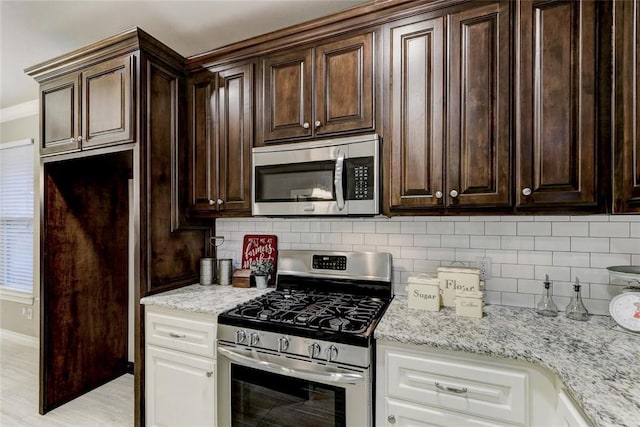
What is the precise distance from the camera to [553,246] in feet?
5.65

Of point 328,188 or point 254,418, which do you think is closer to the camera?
point 254,418

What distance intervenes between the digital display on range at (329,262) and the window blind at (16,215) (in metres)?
3.54

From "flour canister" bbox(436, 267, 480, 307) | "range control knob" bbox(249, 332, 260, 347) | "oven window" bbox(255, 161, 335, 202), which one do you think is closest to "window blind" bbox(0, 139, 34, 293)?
"oven window" bbox(255, 161, 335, 202)

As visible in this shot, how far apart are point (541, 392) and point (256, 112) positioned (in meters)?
2.04

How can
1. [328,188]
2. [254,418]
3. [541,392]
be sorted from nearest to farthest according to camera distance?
[541,392] < [254,418] < [328,188]

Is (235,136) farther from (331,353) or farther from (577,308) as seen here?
(577,308)

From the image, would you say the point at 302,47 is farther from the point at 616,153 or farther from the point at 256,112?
the point at 616,153

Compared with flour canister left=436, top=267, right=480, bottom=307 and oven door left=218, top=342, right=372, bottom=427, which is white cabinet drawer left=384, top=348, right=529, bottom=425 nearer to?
oven door left=218, top=342, right=372, bottom=427

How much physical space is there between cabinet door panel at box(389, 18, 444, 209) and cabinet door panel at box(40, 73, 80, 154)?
2.21m

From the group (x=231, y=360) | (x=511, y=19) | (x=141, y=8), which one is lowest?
(x=231, y=360)

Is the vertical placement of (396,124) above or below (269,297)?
above

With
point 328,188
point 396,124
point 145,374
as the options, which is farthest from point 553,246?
point 145,374

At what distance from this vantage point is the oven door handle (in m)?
1.42

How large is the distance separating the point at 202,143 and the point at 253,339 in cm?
140
